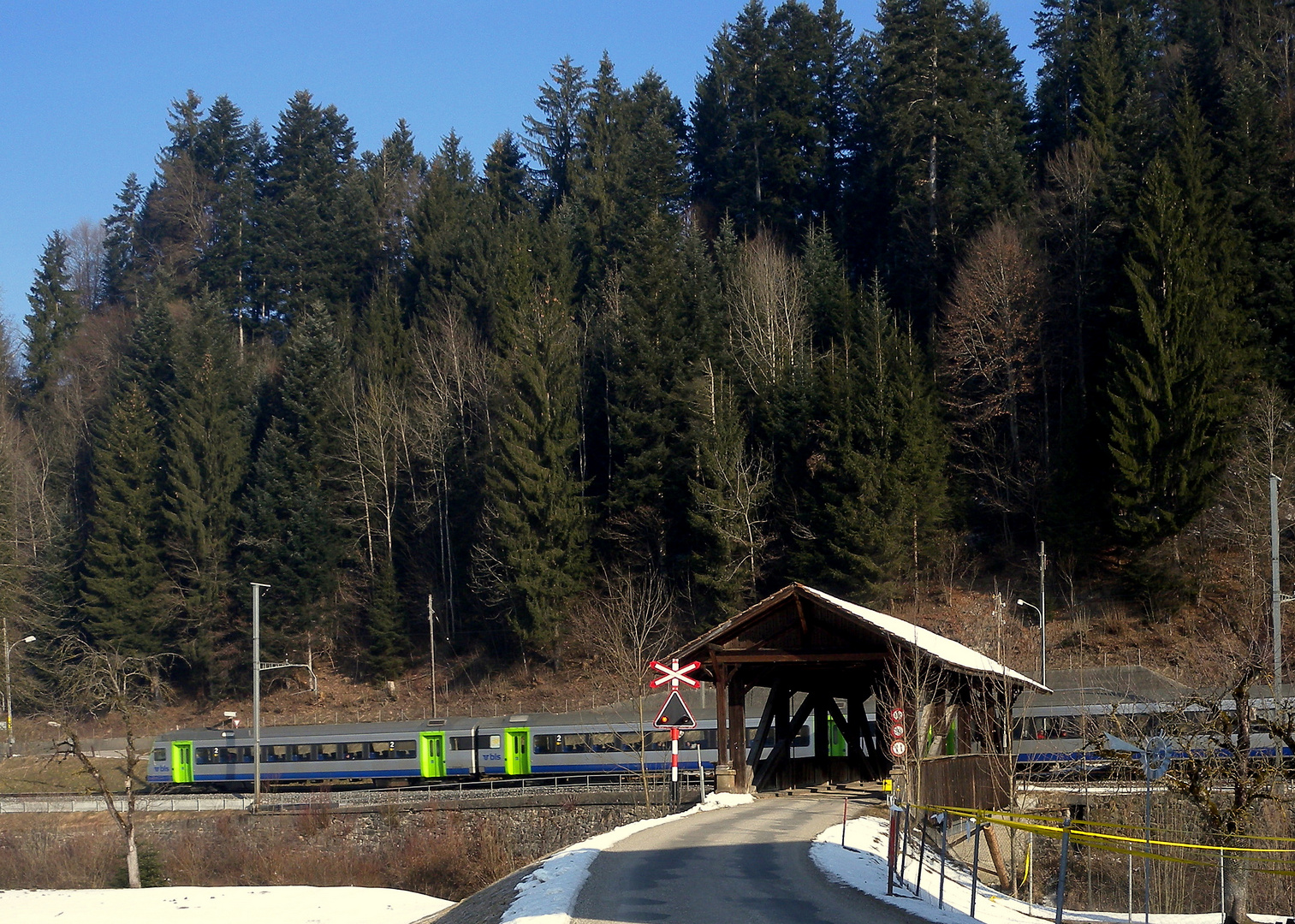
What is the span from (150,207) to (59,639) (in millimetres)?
45430

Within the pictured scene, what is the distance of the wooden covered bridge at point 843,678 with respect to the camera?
2267 centimetres

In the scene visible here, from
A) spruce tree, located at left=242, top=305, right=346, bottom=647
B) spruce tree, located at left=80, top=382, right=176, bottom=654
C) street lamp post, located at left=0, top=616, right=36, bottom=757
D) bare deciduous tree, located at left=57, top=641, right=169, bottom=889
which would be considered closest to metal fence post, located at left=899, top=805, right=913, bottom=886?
bare deciduous tree, located at left=57, top=641, right=169, bottom=889

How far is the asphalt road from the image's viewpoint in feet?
41.0

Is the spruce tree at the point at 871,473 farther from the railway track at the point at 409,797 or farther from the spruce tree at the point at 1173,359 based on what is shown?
the railway track at the point at 409,797

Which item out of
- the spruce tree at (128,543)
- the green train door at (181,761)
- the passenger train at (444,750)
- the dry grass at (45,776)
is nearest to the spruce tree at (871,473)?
the passenger train at (444,750)

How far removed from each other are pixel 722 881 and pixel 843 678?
15.1 metres

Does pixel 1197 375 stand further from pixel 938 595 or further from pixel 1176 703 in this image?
pixel 1176 703

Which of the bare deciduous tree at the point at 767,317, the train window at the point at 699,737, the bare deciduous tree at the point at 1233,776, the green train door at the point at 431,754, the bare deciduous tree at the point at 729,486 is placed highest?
the bare deciduous tree at the point at 767,317

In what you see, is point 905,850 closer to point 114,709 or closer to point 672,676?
point 672,676

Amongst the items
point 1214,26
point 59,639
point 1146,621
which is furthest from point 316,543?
point 1214,26

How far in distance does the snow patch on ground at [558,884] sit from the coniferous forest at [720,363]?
101 feet

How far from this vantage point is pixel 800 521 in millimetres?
54156

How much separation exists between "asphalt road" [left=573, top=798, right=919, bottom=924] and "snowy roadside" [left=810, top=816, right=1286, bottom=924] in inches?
10.6

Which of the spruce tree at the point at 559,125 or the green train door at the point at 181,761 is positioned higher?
the spruce tree at the point at 559,125
